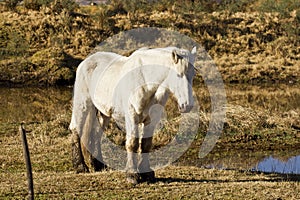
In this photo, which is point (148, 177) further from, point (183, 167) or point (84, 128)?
point (84, 128)

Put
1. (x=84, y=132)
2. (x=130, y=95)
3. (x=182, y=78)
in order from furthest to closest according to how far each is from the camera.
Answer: (x=84, y=132) → (x=130, y=95) → (x=182, y=78)

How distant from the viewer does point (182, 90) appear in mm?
8055

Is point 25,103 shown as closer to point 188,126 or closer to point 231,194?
point 188,126

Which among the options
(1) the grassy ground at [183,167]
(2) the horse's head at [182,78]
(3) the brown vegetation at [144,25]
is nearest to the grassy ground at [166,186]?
(1) the grassy ground at [183,167]

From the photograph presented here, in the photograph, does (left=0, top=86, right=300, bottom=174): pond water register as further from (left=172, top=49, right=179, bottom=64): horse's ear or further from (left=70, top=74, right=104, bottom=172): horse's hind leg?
(left=172, top=49, right=179, bottom=64): horse's ear

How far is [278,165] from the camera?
45.5 ft

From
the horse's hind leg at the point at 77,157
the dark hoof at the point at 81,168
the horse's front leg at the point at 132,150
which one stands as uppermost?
the horse's front leg at the point at 132,150

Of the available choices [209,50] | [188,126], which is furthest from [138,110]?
[209,50]

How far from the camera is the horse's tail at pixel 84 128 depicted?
35.7 ft

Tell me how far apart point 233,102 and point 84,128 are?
1564 centimetres

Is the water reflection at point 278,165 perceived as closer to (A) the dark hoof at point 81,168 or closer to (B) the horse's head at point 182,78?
(A) the dark hoof at point 81,168

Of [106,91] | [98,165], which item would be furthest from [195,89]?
[106,91]

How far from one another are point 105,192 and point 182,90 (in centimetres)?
234

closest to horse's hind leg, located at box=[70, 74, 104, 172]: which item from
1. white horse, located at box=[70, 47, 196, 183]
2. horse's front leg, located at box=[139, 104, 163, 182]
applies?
white horse, located at box=[70, 47, 196, 183]
